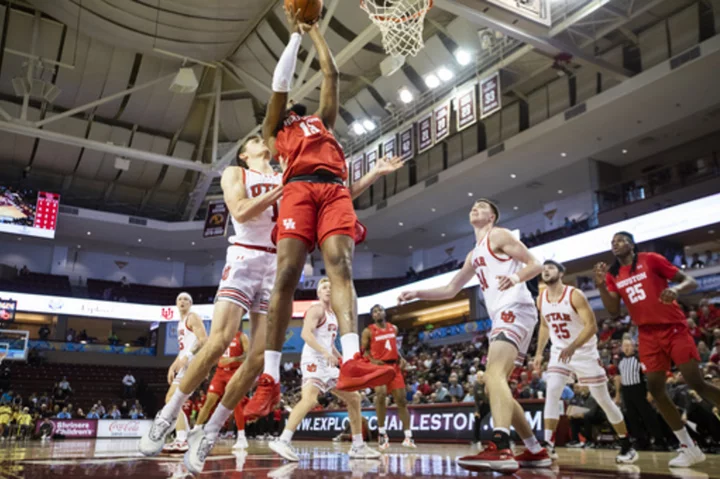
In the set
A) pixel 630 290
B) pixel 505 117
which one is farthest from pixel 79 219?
pixel 630 290

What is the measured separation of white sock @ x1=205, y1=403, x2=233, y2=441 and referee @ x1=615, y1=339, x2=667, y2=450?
512 cm

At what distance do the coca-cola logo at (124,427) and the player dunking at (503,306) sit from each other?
1977cm

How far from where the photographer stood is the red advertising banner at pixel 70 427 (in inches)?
797

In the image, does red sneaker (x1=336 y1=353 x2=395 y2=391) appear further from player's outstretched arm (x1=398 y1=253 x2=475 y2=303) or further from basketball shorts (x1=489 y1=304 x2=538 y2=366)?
player's outstretched arm (x1=398 y1=253 x2=475 y2=303)

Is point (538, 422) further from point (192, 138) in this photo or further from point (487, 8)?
point (192, 138)

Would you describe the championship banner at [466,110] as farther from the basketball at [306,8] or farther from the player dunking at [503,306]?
the basketball at [306,8]

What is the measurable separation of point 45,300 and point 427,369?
20.7m

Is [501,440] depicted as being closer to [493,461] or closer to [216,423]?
[493,461]

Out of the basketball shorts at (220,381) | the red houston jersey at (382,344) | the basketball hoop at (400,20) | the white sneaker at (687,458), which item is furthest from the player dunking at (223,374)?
the basketball hoop at (400,20)

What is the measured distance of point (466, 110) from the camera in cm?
1928

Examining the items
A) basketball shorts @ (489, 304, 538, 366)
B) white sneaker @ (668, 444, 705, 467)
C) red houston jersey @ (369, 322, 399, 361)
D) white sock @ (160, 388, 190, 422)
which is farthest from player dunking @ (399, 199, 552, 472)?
red houston jersey @ (369, 322, 399, 361)

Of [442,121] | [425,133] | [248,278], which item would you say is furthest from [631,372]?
[425,133]

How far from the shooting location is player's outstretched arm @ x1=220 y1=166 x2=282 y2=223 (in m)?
4.00

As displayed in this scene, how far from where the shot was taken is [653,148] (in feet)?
77.2
